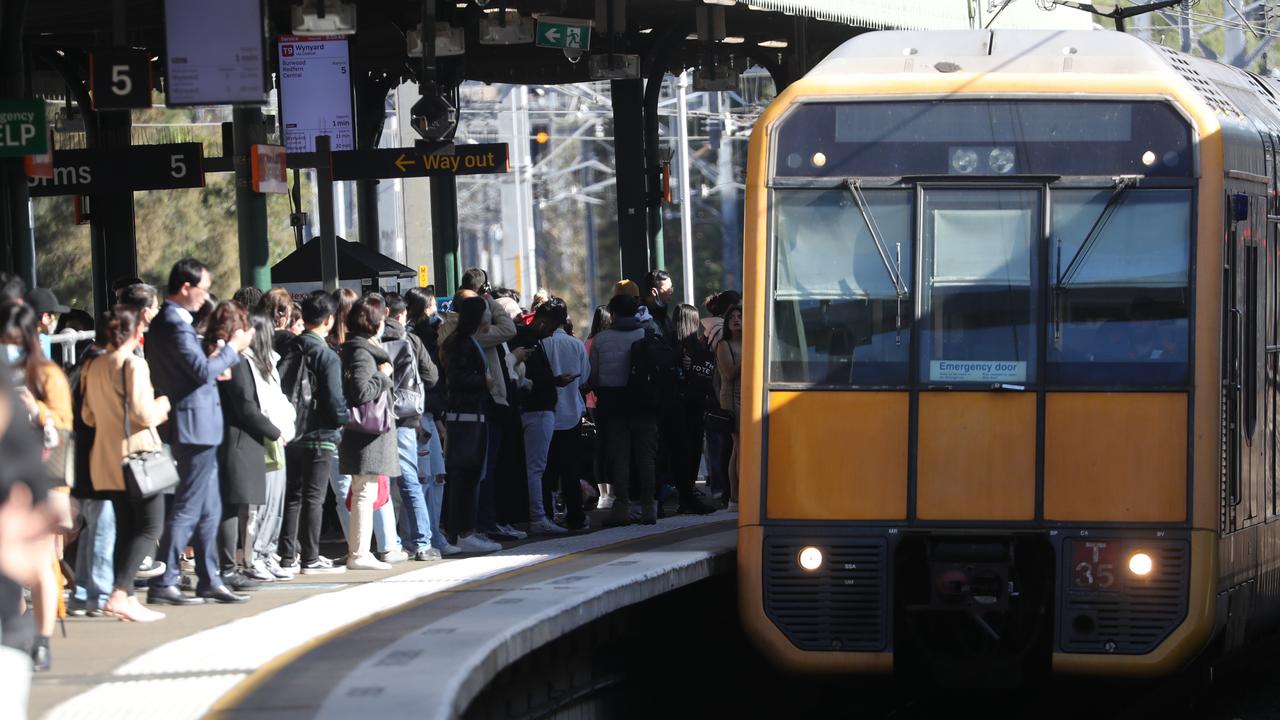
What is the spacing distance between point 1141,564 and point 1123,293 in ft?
4.00

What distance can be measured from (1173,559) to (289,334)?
16.3 feet

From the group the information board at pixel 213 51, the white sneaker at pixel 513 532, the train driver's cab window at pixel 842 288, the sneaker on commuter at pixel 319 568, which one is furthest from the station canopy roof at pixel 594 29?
the train driver's cab window at pixel 842 288

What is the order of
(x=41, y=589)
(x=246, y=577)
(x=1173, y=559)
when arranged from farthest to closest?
1. (x=246, y=577)
2. (x=1173, y=559)
3. (x=41, y=589)

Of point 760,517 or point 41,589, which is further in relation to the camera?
point 760,517

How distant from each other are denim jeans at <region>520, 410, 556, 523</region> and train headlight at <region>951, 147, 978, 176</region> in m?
4.43

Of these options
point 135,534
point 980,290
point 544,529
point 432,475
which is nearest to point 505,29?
point 544,529

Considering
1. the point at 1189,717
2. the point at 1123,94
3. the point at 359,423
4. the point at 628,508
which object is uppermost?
the point at 1123,94

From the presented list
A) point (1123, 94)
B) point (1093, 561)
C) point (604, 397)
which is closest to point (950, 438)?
point (1093, 561)

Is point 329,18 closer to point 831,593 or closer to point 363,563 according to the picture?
point 363,563

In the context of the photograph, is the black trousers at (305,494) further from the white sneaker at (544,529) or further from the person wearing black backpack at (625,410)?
the person wearing black backpack at (625,410)

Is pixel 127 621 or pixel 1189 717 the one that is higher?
pixel 127 621

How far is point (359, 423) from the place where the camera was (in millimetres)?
11148

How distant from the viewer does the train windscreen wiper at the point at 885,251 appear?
9305 millimetres

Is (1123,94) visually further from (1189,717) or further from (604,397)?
(604,397)
